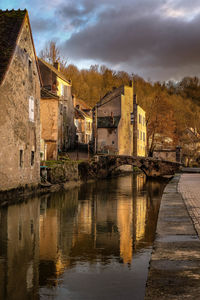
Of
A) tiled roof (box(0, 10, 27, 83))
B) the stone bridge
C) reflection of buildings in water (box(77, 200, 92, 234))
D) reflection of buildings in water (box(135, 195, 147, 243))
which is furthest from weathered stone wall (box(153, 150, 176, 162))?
tiled roof (box(0, 10, 27, 83))

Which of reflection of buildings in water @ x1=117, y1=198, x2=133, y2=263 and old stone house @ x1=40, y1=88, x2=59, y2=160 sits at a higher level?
old stone house @ x1=40, y1=88, x2=59, y2=160

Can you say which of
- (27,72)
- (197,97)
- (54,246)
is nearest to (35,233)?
(54,246)

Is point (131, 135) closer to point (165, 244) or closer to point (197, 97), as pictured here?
Answer: point (197, 97)

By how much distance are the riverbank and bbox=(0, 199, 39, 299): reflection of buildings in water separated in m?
2.21

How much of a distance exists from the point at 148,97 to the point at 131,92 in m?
13.8

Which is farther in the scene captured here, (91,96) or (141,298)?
(91,96)

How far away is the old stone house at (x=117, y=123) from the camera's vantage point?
48594 millimetres

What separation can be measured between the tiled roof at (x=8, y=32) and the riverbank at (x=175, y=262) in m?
12.4

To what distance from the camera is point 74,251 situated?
944cm

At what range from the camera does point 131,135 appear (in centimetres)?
5488

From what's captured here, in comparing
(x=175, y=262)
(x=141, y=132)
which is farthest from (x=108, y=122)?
(x=175, y=262)

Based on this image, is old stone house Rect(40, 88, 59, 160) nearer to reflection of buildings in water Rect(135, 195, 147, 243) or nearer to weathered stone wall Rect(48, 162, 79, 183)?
weathered stone wall Rect(48, 162, 79, 183)

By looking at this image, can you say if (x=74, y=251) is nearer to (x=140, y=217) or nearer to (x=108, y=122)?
(x=140, y=217)

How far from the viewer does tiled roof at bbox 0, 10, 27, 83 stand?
19.1 meters
